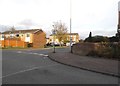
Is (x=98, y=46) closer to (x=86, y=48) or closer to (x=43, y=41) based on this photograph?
(x=86, y=48)

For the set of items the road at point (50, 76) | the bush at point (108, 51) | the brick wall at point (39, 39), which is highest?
the brick wall at point (39, 39)

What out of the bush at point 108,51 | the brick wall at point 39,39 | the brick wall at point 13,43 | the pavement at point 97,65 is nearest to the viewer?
the pavement at point 97,65

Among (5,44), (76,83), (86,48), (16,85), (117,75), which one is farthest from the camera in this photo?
(5,44)

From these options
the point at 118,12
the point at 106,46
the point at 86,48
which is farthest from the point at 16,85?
the point at 118,12

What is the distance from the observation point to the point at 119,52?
66.5 ft

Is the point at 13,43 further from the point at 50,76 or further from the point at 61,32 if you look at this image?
the point at 50,76

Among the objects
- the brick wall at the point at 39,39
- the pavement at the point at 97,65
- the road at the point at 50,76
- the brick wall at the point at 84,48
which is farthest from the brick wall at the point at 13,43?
the road at the point at 50,76

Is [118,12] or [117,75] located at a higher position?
[118,12]

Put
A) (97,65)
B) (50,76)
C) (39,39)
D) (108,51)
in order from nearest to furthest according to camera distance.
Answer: (50,76) → (97,65) → (108,51) → (39,39)

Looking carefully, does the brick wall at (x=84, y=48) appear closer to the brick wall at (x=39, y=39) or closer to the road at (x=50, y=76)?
the road at (x=50, y=76)

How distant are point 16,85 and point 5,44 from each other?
2159 inches

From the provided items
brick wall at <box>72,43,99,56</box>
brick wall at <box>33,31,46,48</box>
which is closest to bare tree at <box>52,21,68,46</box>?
brick wall at <box>33,31,46,48</box>

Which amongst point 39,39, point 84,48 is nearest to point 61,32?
point 39,39

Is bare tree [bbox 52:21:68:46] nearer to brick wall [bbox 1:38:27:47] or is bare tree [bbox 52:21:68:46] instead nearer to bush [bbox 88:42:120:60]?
brick wall [bbox 1:38:27:47]
